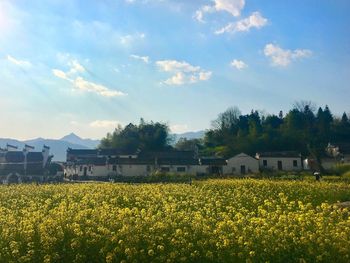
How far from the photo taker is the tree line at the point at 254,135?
82562 mm

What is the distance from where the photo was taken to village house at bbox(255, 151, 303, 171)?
70.8 meters

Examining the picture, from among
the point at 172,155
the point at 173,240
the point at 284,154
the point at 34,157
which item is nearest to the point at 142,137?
the point at 172,155

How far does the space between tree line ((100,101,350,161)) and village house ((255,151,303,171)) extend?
15.0 feet

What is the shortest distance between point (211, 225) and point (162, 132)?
81.9m

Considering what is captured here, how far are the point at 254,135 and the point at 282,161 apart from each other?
1473 centimetres

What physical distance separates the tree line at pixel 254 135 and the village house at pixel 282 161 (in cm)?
458

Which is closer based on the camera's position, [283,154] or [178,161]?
[178,161]

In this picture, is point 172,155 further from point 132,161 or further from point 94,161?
point 94,161

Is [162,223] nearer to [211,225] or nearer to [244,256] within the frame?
[211,225]

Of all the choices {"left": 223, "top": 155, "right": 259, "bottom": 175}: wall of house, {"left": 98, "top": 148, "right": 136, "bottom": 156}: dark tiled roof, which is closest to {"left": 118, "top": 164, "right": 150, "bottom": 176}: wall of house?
{"left": 98, "top": 148, "right": 136, "bottom": 156}: dark tiled roof

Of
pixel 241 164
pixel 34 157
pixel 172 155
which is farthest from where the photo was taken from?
pixel 172 155

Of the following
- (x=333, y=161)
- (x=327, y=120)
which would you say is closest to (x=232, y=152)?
(x=333, y=161)

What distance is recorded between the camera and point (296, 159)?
233 feet

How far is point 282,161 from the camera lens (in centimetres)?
7106
